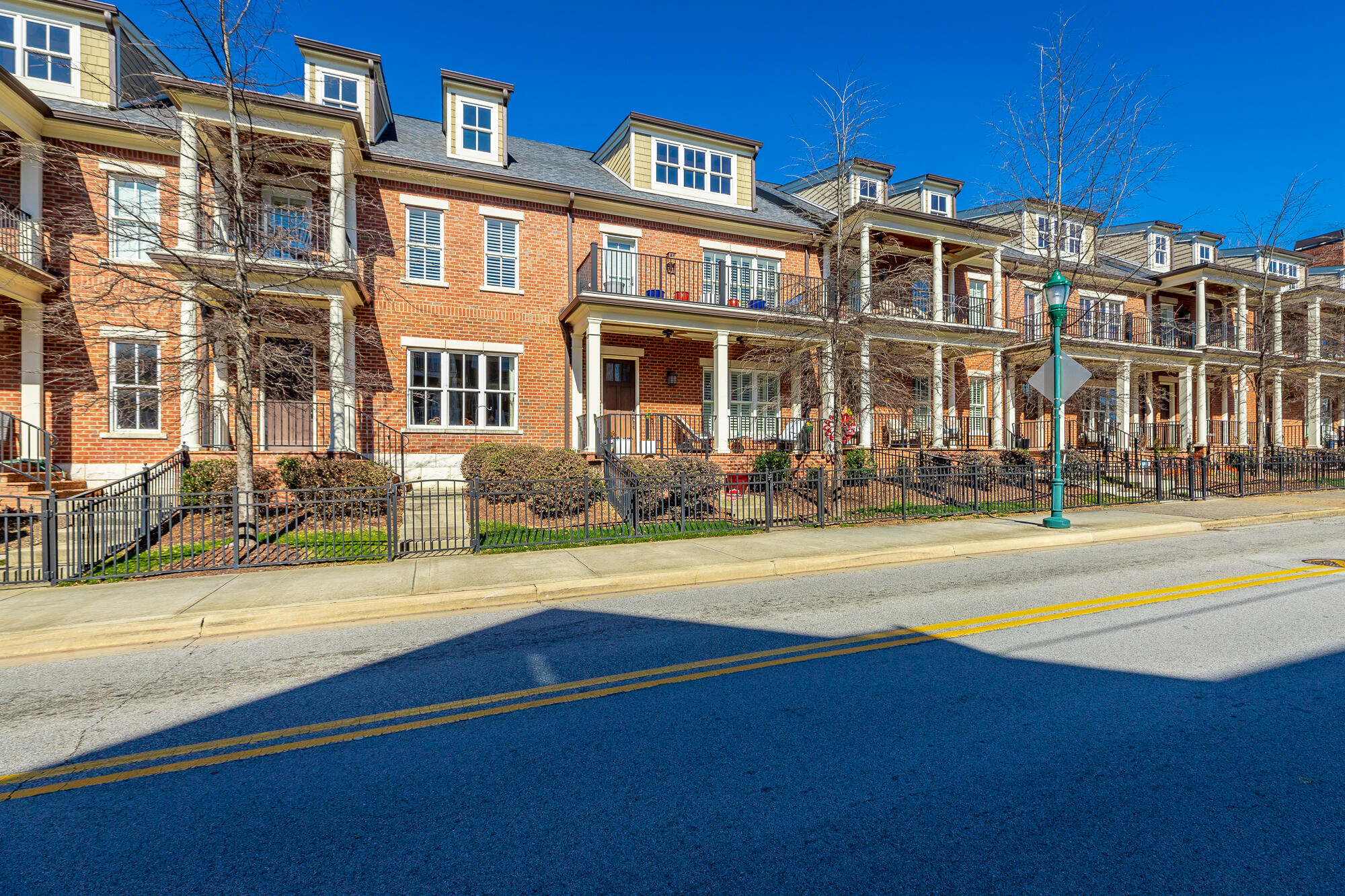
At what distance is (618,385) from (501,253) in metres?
4.76

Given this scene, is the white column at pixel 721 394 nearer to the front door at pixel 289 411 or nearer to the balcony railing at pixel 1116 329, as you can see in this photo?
the front door at pixel 289 411

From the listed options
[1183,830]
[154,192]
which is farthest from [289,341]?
[1183,830]

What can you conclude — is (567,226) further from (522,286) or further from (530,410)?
(530,410)

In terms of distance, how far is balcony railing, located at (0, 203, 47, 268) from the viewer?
1274cm

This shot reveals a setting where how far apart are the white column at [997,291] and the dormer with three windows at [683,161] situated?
8745 millimetres

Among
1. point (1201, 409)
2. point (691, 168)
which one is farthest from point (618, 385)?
point (1201, 409)

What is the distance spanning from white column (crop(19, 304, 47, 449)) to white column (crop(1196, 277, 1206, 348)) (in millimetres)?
36317

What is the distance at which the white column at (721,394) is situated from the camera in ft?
55.0

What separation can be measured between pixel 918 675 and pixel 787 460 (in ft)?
38.3

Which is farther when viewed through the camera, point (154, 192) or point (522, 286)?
point (522, 286)

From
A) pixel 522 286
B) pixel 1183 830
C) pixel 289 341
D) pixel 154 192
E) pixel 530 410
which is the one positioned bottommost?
pixel 1183 830

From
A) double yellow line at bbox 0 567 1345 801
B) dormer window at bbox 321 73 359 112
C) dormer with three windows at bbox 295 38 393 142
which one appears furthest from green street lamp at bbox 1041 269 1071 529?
dormer window at bbox 321 73 359 112

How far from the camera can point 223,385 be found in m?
13.2

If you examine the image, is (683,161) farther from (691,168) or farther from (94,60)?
(94,60)
